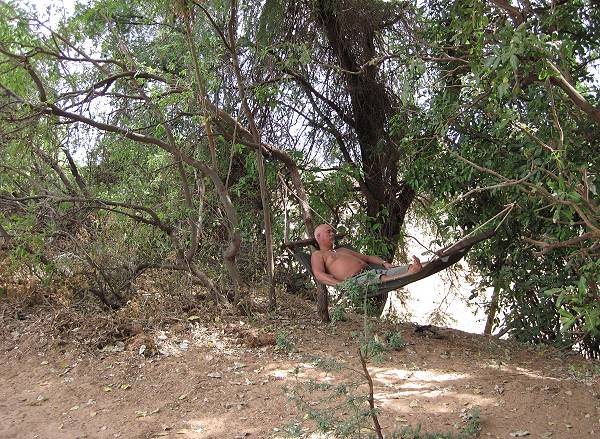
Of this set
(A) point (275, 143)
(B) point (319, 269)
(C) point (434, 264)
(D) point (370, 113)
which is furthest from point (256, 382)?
(D) point (370, 113)

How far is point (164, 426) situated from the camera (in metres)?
4.20

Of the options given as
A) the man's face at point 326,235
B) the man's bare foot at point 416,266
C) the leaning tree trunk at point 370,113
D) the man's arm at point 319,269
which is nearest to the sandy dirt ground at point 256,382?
the man's arm at point 319,269

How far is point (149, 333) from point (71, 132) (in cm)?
250

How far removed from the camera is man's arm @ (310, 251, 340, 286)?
5634mm

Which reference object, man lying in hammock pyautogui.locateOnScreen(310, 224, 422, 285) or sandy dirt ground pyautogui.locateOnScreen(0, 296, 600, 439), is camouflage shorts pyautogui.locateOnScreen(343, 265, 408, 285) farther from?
sandy dirt ground pyautogui.locateOnScreen(0, 296, 600, 439)

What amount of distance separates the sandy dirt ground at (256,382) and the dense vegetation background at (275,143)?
2.01 ft

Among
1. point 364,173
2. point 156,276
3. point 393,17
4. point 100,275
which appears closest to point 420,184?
point 364,173

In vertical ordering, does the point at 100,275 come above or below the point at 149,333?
above

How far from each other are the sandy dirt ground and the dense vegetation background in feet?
2.01

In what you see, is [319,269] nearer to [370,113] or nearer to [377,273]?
[377,273]

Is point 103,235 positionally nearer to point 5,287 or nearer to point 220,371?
point 5,287

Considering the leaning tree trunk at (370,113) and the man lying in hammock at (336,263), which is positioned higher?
the leaning tree trunk at (370,113)

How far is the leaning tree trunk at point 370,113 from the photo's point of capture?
778cm

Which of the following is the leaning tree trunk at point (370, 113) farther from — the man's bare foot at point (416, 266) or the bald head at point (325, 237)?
the man's bare foot at point (416, 266)
